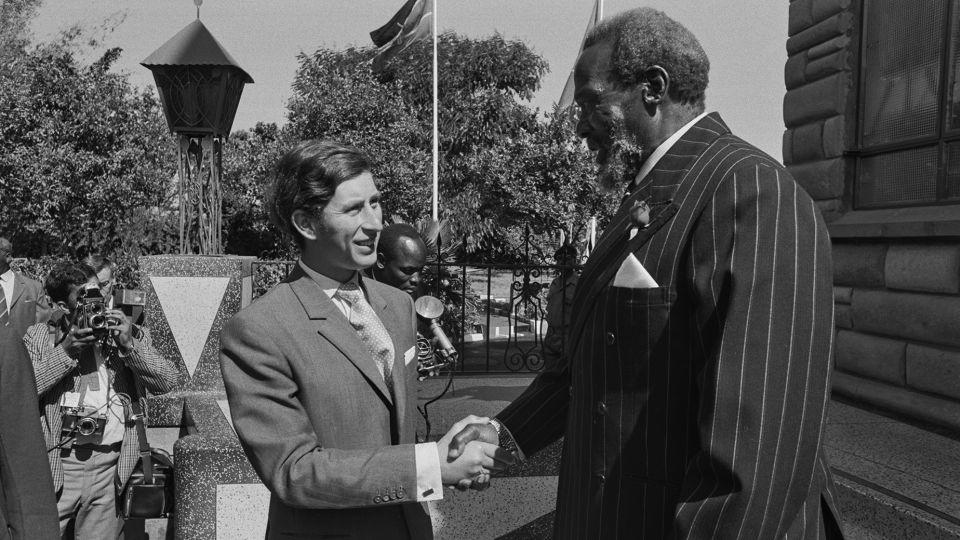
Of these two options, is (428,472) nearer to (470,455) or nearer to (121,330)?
(470,455)

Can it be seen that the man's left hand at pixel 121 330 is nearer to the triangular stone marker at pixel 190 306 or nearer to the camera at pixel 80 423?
the camera at pixel 80 423

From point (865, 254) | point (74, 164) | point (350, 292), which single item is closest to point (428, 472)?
point (350, 292)

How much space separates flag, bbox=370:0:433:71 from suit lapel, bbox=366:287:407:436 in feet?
53.0

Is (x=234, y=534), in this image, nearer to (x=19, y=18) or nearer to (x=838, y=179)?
(x=838, y=179)

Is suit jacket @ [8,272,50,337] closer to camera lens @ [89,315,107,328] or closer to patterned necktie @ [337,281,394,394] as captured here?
camera lens @ [89,315,107,328]

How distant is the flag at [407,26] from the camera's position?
17.7 m

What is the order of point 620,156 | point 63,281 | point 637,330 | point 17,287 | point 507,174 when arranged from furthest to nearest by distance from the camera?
point 507,174, point 17,287, point 63,281, point 620,156, point 637,330

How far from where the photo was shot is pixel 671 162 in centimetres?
173

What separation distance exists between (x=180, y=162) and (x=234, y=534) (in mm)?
3129

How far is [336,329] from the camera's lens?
2.11m

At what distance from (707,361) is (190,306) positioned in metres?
4.84

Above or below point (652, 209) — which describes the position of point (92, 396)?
below

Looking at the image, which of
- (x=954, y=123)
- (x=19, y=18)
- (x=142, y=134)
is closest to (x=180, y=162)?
(x=954, y=123)

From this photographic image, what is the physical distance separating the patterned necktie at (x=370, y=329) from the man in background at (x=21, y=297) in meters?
5.00
